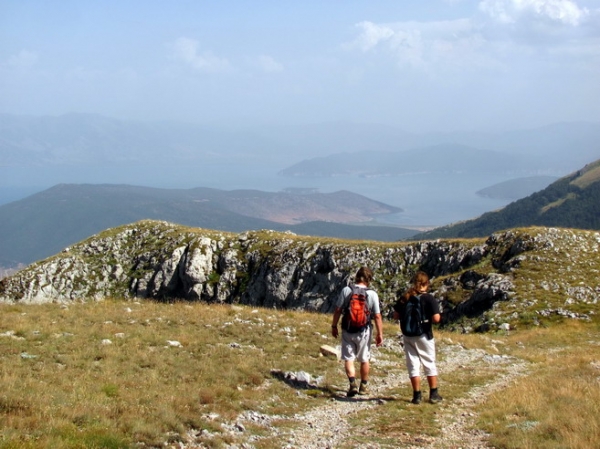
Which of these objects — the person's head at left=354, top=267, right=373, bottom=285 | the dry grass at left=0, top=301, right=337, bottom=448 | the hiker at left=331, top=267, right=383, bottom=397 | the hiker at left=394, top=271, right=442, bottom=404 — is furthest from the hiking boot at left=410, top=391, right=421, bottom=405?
the person's head at left=354, top=267, right=373, bottom=285

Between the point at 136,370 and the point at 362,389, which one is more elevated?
the point at 136,370

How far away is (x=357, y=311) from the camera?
13.3 metres

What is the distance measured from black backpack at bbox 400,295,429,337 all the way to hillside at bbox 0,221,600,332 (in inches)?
783

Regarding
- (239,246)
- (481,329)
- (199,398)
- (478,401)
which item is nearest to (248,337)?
(199,398)

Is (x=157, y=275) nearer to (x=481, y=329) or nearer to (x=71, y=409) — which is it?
(x=481, y=329)

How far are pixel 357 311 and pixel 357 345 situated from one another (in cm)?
100

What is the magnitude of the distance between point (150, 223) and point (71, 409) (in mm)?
54502

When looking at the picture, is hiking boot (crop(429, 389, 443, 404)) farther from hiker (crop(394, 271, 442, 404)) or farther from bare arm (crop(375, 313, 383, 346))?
bare arm (crop(375, 313, 383, 346))

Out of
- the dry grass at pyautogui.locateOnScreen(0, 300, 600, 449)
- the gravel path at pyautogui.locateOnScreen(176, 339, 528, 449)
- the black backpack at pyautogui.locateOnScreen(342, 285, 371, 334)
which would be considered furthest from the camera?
the black backpack at pyautogui.locateOnScreen(342, 285, 371, 334)

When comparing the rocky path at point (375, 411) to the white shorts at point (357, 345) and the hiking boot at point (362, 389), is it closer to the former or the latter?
the hiking boot at point (362, 389)

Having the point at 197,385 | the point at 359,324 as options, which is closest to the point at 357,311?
the point at 359,324

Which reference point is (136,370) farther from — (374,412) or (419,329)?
(419,329)

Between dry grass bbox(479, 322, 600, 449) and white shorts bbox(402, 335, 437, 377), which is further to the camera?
white shorts bbox(402, 335, 437, 377)

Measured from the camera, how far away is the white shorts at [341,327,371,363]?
1345cm
